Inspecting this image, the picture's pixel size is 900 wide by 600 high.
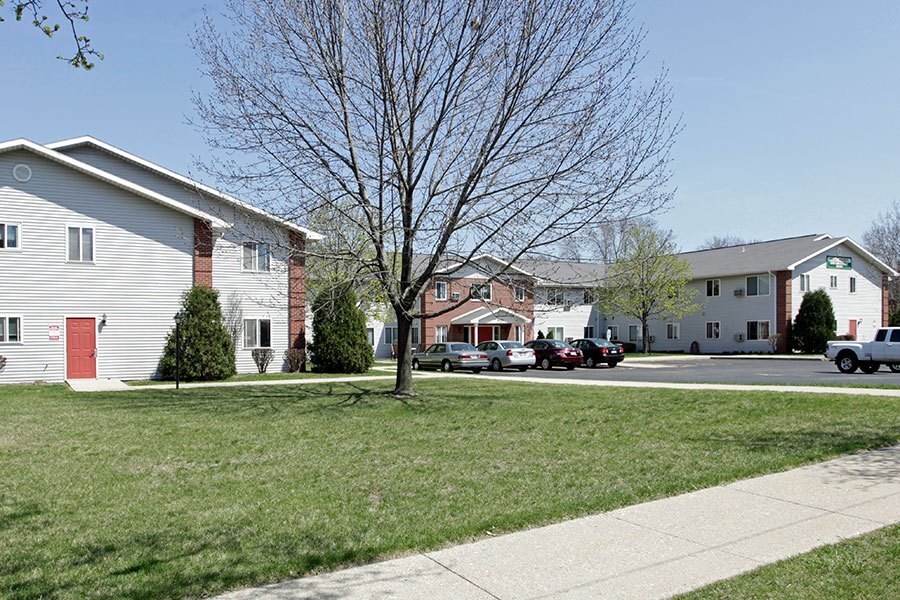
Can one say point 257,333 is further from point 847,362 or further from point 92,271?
point 847,362

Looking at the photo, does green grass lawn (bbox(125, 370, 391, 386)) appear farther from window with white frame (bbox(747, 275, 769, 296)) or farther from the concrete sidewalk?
window with white frame (bbox(747, 275, 769, 296))

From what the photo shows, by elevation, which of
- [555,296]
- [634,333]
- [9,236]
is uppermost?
[9,236]

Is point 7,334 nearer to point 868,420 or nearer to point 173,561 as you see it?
point 173,561

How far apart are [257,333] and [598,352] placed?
16505 millimetres

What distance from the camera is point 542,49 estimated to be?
1485cm

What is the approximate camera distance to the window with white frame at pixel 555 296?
1596 cm

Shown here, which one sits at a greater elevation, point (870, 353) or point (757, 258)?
point (757, 258)

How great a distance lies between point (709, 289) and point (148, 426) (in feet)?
150

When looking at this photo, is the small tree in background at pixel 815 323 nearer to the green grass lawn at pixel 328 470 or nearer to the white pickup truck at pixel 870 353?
the white pickup truck at pixel 870 353

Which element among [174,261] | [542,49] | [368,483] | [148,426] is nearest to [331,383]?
[174,261]

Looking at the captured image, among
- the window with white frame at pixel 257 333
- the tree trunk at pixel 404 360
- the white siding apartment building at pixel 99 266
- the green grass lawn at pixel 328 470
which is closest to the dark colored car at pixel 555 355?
the window with white frame at pixel 257 333

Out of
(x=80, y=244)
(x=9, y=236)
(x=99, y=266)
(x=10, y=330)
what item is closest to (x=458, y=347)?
(x=99, y=266)

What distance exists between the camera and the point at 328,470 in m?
8.89

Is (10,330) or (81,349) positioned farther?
(81,349)
